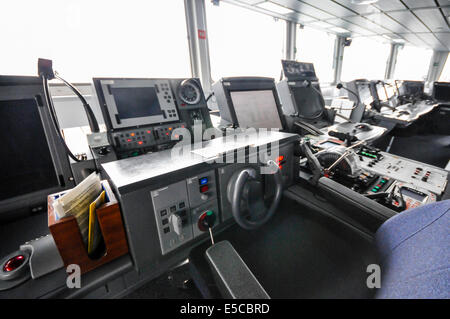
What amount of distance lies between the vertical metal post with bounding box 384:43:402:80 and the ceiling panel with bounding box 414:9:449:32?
11.1ft

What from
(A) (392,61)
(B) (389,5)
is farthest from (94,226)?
(A) (392,61)

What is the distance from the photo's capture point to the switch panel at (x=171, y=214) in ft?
1.96

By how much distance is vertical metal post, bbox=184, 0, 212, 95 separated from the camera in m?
2.88

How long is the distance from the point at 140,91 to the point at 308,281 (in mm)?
1114

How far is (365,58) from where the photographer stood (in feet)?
24.8

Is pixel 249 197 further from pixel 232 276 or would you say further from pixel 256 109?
pixel 256 109

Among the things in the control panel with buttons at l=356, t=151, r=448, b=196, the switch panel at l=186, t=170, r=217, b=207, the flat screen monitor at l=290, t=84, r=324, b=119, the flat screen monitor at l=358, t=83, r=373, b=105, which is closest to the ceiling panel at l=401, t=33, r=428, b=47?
the flat screen monitor at l=358, t=83, r=373, b=105

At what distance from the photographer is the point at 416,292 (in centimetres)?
31

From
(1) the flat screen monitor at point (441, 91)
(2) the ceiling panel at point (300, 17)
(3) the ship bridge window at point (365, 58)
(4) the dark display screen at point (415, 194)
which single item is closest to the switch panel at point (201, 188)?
(4) the dark display screen at point (415, 194)

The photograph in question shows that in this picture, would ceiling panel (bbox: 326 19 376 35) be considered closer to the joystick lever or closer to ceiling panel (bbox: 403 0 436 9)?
ceiling panel (bbox: 403 0 436 9)

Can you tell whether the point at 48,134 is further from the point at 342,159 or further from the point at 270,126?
the point at 342,159

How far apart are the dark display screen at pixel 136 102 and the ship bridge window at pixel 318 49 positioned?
4.88 m

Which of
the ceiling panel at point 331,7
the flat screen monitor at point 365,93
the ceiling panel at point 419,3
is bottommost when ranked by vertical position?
the flat screen monitor at point 365,93

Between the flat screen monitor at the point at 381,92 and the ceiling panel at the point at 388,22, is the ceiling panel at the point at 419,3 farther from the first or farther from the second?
the flat screen monitor at the point at 381,92
